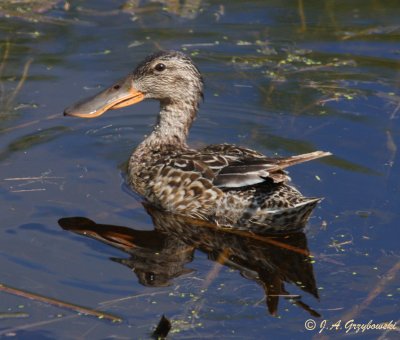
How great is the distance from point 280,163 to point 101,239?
51.1 inches

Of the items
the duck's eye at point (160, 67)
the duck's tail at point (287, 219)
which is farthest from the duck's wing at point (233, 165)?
the duck's eye at point (160, 67)

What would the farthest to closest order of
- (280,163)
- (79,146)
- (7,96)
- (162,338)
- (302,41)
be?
(302,41)
(7,96)
(79,146)
(280,163)
(162,338)

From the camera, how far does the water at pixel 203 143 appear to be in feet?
20.2


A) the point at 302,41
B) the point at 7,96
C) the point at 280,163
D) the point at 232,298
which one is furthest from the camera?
the point at 302,41

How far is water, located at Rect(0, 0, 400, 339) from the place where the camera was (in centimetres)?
615

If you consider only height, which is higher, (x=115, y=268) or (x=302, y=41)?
(x=302, y=41)

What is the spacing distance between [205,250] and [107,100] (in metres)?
1.90

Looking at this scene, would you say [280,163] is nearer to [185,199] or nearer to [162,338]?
[185,199]

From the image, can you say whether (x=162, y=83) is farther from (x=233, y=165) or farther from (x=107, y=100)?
(x=233, y=165)

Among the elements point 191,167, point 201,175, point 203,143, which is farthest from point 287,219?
point 203,143

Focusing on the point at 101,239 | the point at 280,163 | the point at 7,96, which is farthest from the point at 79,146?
the point at 280,163

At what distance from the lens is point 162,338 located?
18.9 feet

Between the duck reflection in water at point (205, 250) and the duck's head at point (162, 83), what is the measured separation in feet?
3.82

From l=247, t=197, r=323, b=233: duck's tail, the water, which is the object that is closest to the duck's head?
the water
